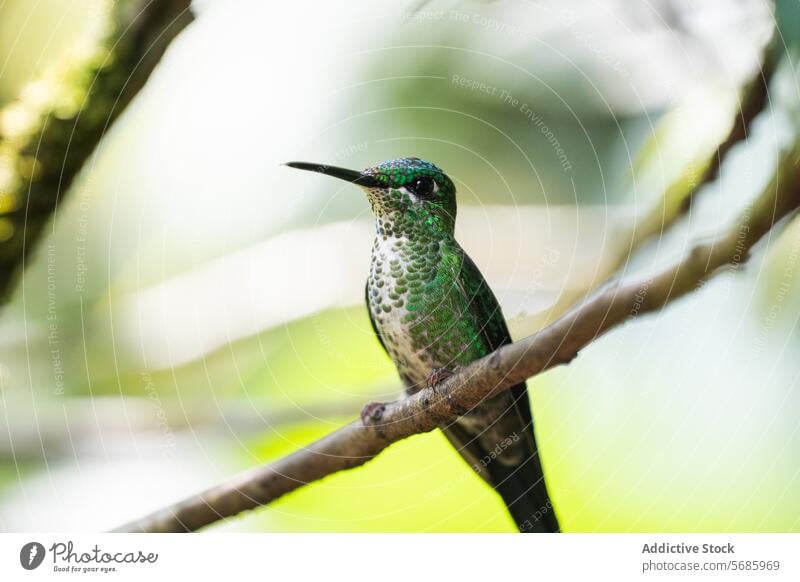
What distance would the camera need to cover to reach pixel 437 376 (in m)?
1.00

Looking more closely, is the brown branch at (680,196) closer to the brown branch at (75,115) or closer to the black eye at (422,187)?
the black eye at (422,187)

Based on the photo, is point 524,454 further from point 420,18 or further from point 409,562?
point 420,18

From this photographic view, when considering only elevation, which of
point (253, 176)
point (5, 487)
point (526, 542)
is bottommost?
point (526, 542)

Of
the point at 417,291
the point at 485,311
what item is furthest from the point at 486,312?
the point at 417,291

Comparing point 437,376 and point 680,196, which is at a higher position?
point 680,196

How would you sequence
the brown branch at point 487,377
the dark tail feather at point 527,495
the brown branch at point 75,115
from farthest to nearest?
1. the dark tail feather at point 527,495
2. the brown branch at point 75,115
3. the brown branch at point 487,377

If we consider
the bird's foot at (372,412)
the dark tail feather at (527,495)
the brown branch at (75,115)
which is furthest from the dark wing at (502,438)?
the brown branch at (75,115)

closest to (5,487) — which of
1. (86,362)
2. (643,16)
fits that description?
(86,362)

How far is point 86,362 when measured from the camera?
1117 mm

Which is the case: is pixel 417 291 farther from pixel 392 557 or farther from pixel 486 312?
pixel 392 557

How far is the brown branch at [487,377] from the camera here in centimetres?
82

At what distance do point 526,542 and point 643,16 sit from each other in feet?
2.60

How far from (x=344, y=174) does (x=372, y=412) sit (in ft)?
1.06

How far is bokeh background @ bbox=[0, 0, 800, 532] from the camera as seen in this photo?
111 centimetres
